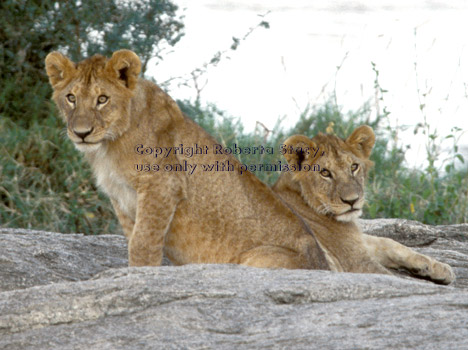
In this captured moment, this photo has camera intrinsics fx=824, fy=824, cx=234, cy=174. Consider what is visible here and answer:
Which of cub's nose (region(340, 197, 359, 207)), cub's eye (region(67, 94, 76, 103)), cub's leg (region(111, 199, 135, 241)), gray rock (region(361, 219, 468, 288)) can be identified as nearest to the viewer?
cub's eye (region(67, 94, 76, 103))

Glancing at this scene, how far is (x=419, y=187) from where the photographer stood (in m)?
8.52

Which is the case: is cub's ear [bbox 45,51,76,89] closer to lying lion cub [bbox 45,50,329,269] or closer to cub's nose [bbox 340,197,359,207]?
lying lion cub [bbox 45,50,329,269]

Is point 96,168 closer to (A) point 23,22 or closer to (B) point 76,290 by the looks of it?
(B) point 76,290

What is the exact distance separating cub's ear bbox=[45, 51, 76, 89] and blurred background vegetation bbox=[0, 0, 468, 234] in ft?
10.8

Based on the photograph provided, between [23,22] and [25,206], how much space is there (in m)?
2.11

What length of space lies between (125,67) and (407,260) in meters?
2.43

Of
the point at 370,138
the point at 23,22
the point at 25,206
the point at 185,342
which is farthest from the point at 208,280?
the point at 23,22

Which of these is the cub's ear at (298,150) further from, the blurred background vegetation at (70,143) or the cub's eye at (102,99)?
the blurred background vegetation at (70,143)

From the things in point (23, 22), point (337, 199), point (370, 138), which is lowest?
point (337, 199)

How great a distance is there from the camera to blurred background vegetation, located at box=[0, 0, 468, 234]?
26.6 ft

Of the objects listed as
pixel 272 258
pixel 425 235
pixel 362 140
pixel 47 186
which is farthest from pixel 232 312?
pixel 47 186

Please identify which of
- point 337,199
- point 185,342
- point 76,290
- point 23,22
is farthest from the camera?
point 23,22

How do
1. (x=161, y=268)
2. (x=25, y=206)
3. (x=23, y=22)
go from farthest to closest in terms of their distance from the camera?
(x=23, y=22) → (x=25, y=206) → (x=161, y=268)

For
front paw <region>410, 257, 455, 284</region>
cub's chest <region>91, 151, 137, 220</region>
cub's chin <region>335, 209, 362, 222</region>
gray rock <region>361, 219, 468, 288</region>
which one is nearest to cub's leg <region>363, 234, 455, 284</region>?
front paw <region>410, 257, 455, 284</region>
